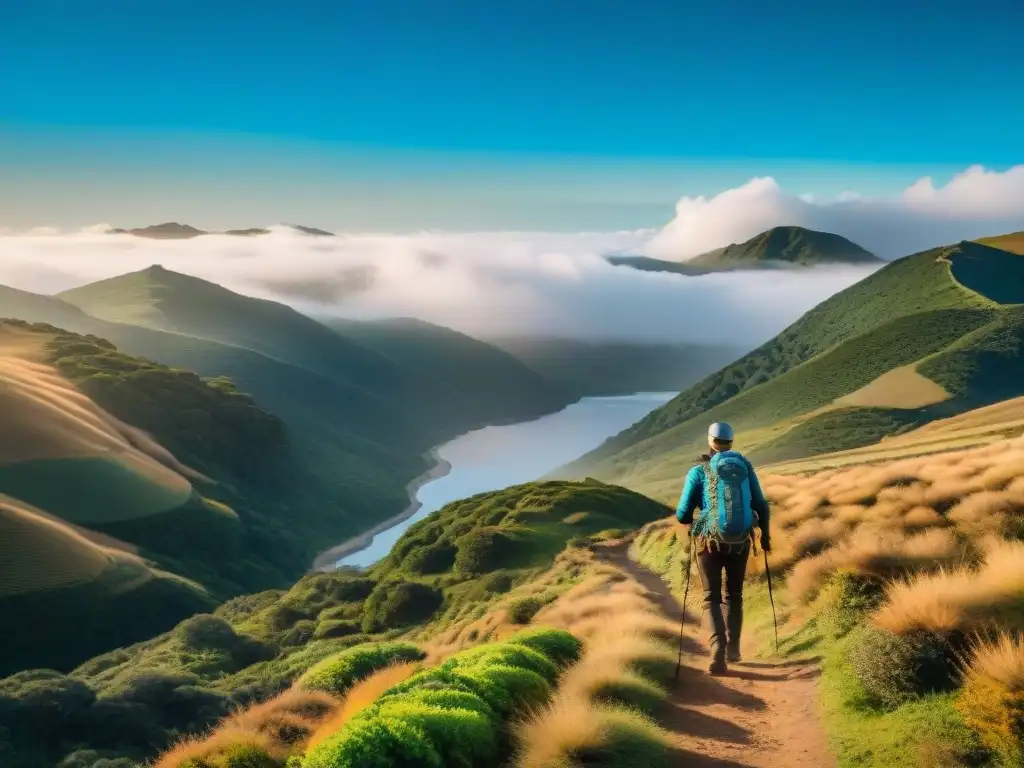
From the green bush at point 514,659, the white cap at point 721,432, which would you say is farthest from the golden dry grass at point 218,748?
the white cap at point 721,432

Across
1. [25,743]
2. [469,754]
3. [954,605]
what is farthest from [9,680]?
[954,605]

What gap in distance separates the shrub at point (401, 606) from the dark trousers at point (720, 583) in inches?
1925

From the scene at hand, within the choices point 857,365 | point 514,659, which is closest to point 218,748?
point 514,659

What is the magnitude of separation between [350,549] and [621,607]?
174482 millimetres

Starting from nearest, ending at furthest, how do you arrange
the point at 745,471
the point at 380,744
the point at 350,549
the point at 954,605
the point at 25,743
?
1. the point at 380,744
2. the point at 954,605
3. the point at 745,471
4. the point at 25,743
5. the point at 350,549

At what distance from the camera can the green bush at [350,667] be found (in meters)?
16.8

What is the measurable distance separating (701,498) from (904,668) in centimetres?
446

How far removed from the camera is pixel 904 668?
9664mm

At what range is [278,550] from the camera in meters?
168

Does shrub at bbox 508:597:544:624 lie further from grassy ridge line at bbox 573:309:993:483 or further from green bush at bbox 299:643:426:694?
grassy ridge line at bbox 573:309:993:483

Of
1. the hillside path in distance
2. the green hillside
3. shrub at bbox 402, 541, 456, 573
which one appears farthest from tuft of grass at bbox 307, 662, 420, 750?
shrub at bbox 402, 541, 456, 573

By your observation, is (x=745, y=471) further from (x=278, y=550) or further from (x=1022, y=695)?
(x=278, y=550)

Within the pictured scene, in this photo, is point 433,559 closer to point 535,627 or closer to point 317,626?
point 317,626

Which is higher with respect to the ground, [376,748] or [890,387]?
[890,387]
